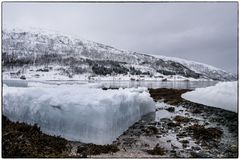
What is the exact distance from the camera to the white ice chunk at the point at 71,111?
10.4 meters

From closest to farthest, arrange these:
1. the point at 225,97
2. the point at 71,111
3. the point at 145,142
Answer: the point at 71,111 → the point at 145,142 → the point at 225,97

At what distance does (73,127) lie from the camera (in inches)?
418

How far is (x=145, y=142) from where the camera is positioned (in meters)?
11.3

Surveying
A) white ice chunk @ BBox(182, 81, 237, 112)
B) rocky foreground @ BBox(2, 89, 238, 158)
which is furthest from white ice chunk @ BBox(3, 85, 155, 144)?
white ice chunk @ BBox(182, 81, 237, 112)

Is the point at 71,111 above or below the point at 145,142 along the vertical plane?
above

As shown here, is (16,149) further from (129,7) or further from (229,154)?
(229,154)

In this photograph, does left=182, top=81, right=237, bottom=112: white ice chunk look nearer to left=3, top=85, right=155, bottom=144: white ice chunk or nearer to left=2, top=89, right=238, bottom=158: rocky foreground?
left=2, top=89, right=238, bottom=158: rocky foreground

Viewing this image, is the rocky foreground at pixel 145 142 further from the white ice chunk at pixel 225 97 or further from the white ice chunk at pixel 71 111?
the white ice chunk at pixel 225 97

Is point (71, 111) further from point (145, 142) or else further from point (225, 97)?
point (225, 97)

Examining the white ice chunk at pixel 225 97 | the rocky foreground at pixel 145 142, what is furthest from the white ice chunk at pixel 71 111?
the white ice chunk at pixel 225 97

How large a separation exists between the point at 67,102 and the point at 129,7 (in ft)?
13.5

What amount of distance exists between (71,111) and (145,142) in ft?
9.83

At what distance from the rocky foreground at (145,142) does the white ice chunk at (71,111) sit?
15.1 inches

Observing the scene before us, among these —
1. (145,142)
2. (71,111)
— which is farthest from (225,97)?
(71,111)
